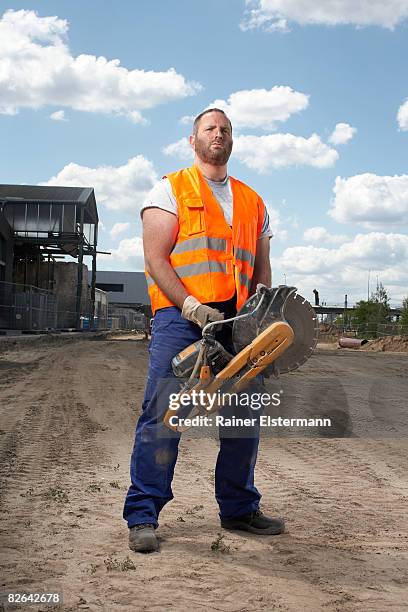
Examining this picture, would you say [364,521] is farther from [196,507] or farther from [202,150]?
[202,150]

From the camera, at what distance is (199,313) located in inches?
153

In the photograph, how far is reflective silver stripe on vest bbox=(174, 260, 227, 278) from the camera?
4059mm

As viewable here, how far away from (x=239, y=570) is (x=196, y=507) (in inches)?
51.1

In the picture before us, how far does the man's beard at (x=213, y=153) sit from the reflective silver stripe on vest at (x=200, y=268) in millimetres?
636

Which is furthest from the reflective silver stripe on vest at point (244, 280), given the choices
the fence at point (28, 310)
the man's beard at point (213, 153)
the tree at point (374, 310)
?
the tree at point (374, 310)

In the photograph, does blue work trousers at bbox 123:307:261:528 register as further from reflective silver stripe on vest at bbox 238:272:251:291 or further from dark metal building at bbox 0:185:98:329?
dark metal building at bbox 0:185:98:329

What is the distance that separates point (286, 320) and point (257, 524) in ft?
4.20

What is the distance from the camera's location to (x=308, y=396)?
11.6 metres

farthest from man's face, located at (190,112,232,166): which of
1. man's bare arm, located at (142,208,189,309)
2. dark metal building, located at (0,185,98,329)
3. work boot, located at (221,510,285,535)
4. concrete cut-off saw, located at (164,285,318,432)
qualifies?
dark metal building, located at (0,185,98,329)

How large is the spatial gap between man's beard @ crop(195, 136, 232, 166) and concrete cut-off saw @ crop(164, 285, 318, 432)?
89 centimetres

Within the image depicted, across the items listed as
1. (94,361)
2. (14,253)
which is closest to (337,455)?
(94,361)

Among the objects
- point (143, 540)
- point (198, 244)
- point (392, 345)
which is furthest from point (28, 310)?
point (143, 540)

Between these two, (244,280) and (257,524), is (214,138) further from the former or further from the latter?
(257,524)

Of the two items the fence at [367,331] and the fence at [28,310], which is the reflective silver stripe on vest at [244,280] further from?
the fence at [367,331]
